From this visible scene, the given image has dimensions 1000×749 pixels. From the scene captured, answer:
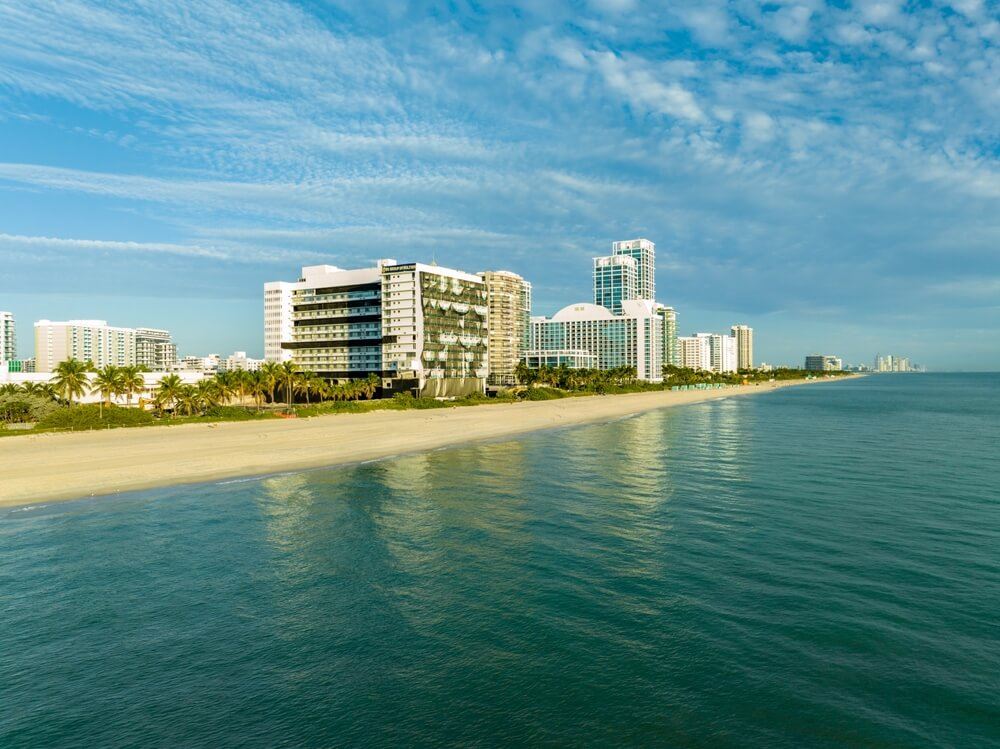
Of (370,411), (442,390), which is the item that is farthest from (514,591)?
(442,390)

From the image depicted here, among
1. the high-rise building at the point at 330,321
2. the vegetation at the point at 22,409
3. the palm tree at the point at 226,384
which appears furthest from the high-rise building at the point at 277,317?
the vegetation at the point at 22,409

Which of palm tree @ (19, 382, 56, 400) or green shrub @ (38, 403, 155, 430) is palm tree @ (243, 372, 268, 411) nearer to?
palm tree @ (19, 382, 56, 400)

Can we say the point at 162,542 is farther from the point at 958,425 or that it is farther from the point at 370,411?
the point at 958,425

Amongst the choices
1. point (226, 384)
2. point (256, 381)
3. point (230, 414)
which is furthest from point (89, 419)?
point (256, 381)

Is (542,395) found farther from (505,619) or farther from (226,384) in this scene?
(505,619)

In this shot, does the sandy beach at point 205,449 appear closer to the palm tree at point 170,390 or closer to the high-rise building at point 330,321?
the palm tree at point 170,390

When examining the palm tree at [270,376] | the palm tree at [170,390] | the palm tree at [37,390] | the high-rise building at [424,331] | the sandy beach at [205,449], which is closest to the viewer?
the sandy beach at [205,449]
